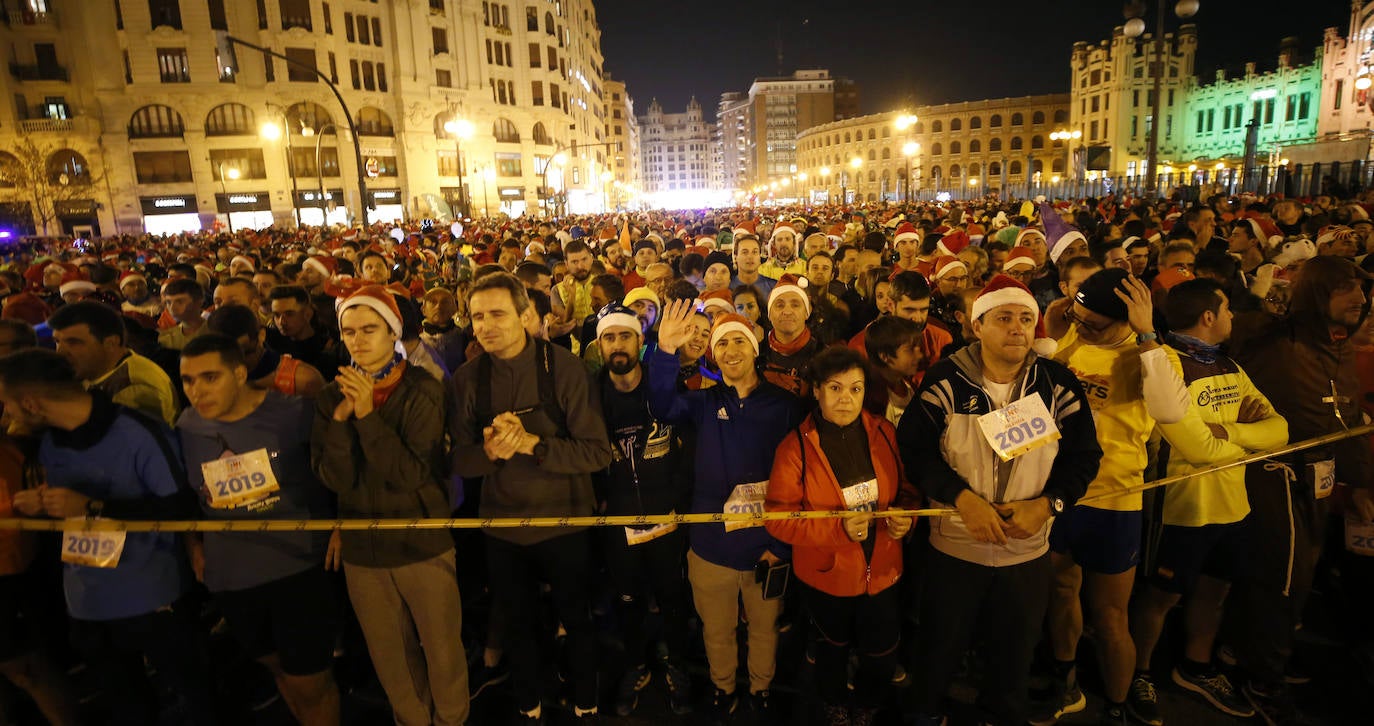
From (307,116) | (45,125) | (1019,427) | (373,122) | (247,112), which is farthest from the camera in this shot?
(373,122)

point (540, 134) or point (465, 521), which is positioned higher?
point (540, 134)

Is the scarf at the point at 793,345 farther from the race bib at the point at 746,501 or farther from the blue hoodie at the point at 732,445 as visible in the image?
the race bib at the point at 746,501

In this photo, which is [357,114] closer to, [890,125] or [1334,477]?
[1334,477]

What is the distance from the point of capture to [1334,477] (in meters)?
3.89

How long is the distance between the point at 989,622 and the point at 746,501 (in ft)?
4.32

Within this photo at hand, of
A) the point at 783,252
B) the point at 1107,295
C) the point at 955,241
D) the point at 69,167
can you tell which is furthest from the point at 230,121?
the point at 1107,295

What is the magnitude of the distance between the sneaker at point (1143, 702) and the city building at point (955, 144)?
306ft

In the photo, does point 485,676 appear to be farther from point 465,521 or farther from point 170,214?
point 170,214

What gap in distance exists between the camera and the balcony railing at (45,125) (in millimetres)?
45312

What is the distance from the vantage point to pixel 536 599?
3.85 meters

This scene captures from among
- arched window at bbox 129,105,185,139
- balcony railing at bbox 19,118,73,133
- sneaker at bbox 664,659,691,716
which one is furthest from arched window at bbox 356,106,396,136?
sneaker at bbox 664,659,691,716

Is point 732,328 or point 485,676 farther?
point 485,676

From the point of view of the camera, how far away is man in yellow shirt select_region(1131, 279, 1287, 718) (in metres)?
3.52

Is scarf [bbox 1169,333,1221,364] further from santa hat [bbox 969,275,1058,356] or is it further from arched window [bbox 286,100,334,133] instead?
arched window [bbox 286,100,334,133]
